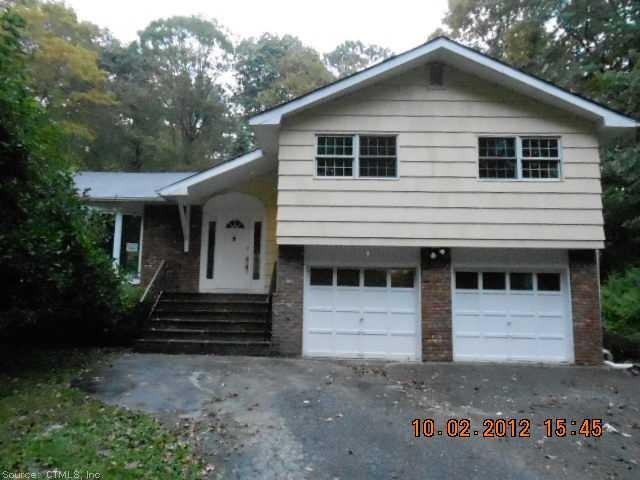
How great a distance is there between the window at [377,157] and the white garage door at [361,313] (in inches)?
87.1

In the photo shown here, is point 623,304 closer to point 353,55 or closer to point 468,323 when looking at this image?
point 468,323

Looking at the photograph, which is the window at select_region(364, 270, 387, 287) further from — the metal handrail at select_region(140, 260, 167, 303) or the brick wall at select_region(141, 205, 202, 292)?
the metal handrail at select_region(140, 260, 167, 303)

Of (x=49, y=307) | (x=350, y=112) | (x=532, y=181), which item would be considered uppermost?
(x=350, y=112)

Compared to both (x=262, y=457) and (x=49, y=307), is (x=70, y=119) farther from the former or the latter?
(x=262, y=457)

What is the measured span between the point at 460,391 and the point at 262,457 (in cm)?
398

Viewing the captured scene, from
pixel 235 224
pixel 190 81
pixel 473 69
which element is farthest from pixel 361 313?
pixel 190 81

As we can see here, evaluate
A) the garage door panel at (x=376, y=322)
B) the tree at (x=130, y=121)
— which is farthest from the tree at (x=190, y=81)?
the garage door panel at (x=376, y=322)

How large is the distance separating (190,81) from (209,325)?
2450 centimetres

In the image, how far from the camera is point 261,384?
23.1ft

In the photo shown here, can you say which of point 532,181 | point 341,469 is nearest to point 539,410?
point 341,469

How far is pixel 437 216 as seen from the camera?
9.40 meters

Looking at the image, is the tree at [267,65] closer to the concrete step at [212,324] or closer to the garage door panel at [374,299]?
the concrete step at [212,324]

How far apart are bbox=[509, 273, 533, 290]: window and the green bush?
141 inches

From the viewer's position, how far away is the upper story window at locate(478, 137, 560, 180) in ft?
31.3
